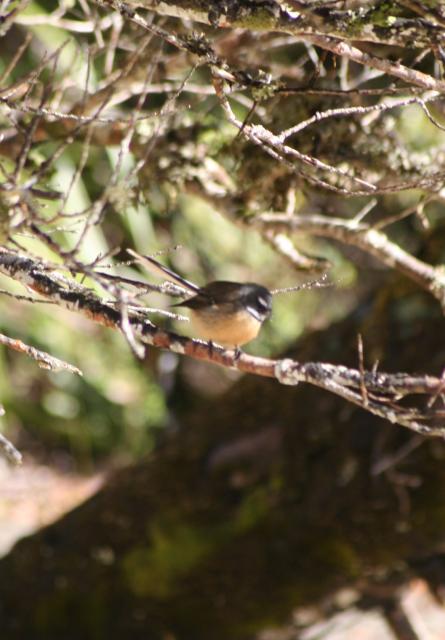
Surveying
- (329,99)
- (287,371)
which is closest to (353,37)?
(287,371)

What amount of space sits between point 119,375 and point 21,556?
3.11 m

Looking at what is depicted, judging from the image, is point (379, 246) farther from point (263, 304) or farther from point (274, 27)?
point (274, 27)

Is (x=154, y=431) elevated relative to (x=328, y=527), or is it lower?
elevated

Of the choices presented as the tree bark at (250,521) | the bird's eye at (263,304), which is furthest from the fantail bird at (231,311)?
the tree bark at (250,521)

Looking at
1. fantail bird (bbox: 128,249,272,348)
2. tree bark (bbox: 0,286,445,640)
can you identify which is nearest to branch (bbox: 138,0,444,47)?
fantail bird (bbox: 128,249,272,348)

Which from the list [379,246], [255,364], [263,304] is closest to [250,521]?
[263,304]

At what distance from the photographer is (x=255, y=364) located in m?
2.31

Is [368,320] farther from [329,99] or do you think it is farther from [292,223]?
[329,99]

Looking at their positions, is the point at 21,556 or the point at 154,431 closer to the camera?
the point at 21,556

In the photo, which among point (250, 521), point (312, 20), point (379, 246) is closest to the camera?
point (312, 20)

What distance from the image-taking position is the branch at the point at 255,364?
201cm

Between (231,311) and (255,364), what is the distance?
1.14 meters

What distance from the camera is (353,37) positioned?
76.7 inches

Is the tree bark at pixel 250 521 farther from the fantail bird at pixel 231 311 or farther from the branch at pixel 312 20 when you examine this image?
the branch at pixel 312 20
